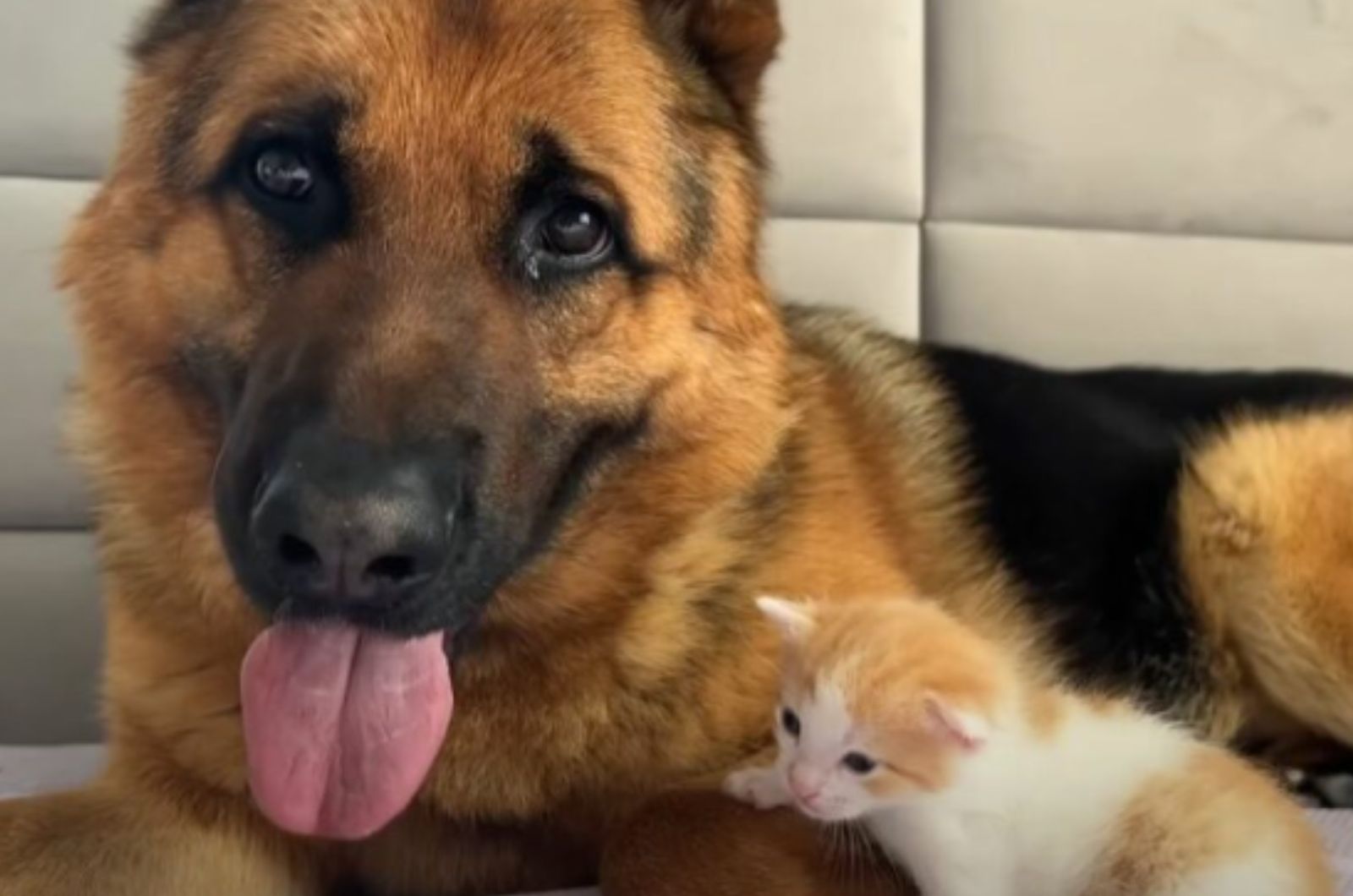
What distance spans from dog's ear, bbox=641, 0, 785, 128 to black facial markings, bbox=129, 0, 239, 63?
350 mm

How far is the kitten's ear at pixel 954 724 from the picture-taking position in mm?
1138

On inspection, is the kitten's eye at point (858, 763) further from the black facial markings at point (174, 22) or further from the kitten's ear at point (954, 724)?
the black facial markings at point (174, 22)

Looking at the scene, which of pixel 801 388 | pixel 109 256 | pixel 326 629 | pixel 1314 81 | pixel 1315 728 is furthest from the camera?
pixel 1314 81

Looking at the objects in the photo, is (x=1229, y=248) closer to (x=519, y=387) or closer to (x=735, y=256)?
(x=735, y=256)

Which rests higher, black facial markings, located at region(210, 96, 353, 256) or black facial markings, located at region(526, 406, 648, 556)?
black facial markings, located at region(210, 96, 353, 256)

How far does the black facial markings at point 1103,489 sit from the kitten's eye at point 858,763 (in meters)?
0.53

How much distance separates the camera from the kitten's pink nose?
1168 mm

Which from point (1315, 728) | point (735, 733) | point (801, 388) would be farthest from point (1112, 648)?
point (735, 733)

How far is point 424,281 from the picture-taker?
3.75ft

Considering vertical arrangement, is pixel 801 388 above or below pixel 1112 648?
above

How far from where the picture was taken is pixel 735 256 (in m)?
1.36

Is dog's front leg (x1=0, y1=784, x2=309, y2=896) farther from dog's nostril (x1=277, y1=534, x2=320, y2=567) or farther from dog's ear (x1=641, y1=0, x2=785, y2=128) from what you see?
dog's ear (x1=641, y1=0, x2=785, y2=128)

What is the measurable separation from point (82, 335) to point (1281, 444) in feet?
4.00

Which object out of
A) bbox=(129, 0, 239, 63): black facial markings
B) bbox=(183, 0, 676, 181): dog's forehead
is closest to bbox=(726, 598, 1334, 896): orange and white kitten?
bbox=(183, 0, 676, 181): dog's forehead
